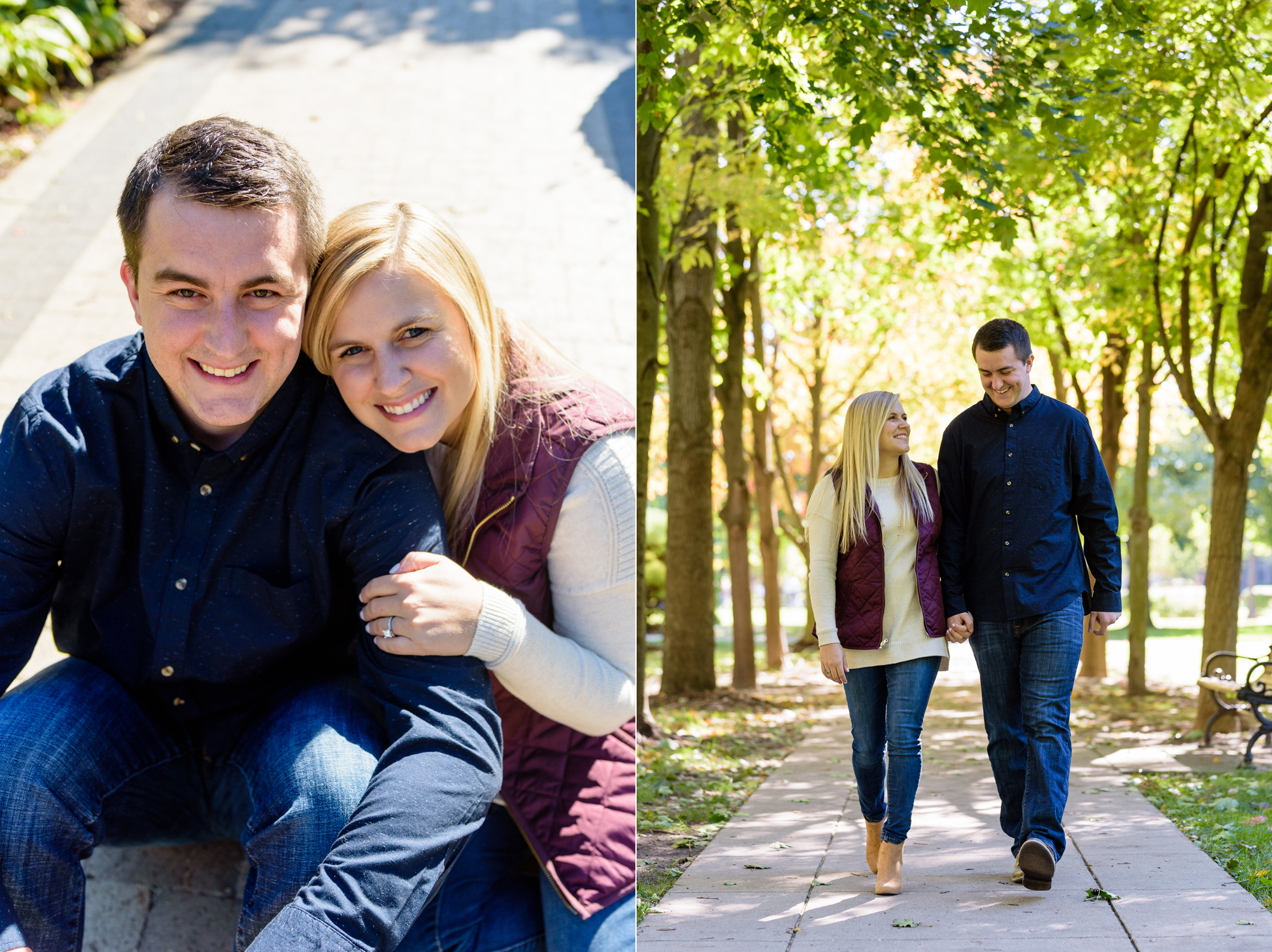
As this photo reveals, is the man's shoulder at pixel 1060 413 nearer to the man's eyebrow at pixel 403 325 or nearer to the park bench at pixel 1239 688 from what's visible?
the park bench at pixel 1239 688

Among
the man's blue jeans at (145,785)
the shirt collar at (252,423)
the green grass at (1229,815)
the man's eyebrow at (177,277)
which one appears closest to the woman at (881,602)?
the green grass at (1229,815)

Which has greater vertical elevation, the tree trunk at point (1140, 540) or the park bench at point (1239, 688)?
the tree trunk at point (1140, 540)

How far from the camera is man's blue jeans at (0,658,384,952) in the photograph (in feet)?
7.08

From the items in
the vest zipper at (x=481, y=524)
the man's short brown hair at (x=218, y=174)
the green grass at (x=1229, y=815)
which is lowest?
the green grass at (x=1229, y=815)

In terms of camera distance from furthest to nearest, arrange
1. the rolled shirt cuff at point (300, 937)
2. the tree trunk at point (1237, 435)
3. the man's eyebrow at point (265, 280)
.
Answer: the tree trunk at point (1237, 435)
the man's eyebrow at point (265, 280)
the rolled shirt cuff at point (300, 937)

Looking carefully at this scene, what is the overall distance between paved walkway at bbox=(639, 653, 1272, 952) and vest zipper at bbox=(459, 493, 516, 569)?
1068mm

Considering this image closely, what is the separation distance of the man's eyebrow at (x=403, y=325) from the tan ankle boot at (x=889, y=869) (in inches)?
69.0

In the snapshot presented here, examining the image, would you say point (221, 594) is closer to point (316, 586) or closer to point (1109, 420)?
point (316, 586)

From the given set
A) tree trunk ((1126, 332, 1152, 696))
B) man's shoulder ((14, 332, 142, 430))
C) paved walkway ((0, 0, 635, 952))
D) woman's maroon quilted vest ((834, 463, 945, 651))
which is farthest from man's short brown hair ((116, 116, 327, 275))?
tree trunk ((1126, 332, 1152, 696))

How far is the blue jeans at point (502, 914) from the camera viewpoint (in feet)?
8.39

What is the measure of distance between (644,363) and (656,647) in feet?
26.7

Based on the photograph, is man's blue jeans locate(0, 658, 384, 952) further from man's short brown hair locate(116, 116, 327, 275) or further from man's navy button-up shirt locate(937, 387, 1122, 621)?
man's navy button-up shirt locate(937, 387, 1122, 621)

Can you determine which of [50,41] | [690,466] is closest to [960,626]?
[690,466]

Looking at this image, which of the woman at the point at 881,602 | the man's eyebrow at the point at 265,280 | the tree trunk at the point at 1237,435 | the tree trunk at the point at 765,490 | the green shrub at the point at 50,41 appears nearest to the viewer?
the man's eyebrow at the point at 265,280
